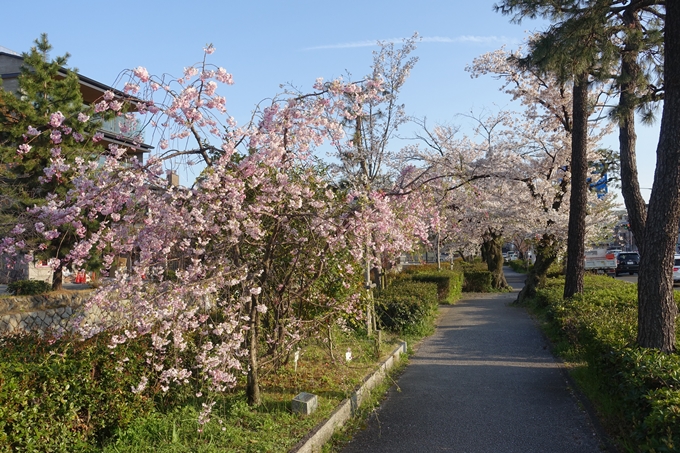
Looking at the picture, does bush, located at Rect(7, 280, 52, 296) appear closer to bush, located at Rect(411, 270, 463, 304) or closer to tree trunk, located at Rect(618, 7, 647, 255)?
bush, located at Rect(411, 270, 463, 304)

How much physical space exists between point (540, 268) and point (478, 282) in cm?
612

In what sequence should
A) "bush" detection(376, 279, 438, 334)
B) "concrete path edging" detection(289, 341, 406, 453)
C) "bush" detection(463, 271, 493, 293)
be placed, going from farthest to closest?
1. "bush" detection(463, 271, 493, 293)
2. "bush" detection(376, 279, 438, 334)
3. "concrete path edging" detection(289, 341, 406, 453)

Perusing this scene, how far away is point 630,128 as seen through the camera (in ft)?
32.9

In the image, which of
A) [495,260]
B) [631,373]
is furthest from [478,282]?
[631,373]

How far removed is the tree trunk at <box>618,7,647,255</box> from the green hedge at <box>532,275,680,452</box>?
1.98 meters

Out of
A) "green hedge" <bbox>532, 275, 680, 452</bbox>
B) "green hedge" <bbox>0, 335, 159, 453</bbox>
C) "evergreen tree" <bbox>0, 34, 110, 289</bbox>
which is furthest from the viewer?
"evergreen tree" <bbox>0, 34, 110, 289</bbox>

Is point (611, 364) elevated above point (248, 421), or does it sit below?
above

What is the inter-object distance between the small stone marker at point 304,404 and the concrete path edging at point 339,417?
0.73 ft

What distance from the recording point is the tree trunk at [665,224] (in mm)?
5551

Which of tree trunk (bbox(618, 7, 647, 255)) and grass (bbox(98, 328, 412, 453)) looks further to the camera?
tree trunk (bbox(618, 7, 647, 255))

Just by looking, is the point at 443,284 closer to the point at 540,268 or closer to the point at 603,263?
the point at 540,268

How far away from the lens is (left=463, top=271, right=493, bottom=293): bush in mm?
23245

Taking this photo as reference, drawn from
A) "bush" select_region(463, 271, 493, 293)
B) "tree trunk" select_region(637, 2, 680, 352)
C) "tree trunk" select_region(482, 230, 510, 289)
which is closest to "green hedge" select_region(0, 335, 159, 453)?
"tree trunk" select_region(637, 2, 680, 352)

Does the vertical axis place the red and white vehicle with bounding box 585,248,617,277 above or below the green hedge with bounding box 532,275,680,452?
above
